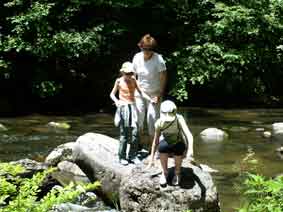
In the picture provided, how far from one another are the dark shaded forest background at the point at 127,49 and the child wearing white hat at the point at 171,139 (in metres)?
9.59

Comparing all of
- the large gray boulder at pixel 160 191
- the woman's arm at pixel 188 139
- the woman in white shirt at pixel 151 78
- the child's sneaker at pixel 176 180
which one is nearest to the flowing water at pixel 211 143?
the large gray boulder at pixel 160 191

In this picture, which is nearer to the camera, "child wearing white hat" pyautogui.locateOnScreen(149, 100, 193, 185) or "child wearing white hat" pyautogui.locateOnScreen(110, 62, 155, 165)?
"child wearing white hat" pyautogui.locateOnScreen(149, 100, 193, 185)

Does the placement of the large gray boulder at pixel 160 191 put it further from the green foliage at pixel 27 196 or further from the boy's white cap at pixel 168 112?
the green foliage at pixel 27 196

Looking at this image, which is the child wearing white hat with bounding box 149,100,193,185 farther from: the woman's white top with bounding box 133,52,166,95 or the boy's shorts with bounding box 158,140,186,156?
the woman's white top with bounding box 133,52,166,95

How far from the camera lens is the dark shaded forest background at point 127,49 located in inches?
627

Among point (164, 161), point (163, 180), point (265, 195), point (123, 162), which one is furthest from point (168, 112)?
point (265, 195)

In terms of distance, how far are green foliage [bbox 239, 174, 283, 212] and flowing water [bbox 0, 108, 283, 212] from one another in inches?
166

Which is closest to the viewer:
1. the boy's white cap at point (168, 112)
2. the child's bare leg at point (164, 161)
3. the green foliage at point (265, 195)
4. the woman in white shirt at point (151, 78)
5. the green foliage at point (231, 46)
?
the green foliage at point (265, 195)

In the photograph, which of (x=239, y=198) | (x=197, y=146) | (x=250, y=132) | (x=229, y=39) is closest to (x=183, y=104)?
(x=229, y=39)

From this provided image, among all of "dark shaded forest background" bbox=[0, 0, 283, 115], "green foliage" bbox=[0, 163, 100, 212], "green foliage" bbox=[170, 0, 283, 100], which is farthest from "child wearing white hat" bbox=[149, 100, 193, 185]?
"green foliage" bbox=[170, 0, 283, 100]

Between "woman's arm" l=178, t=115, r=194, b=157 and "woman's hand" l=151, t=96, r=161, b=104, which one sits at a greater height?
"woman's hand" l=151, t=96, r=161, b=104

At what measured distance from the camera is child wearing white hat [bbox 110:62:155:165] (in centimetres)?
718

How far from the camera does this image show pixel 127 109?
7277 millimetres

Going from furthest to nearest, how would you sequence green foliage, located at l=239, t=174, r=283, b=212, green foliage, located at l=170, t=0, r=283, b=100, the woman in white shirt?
green foliage, located at l=170, t=0, r=283, b=100 < the woman in white shirt < green foliage, located at l=239, t=174, r=283, b=212
